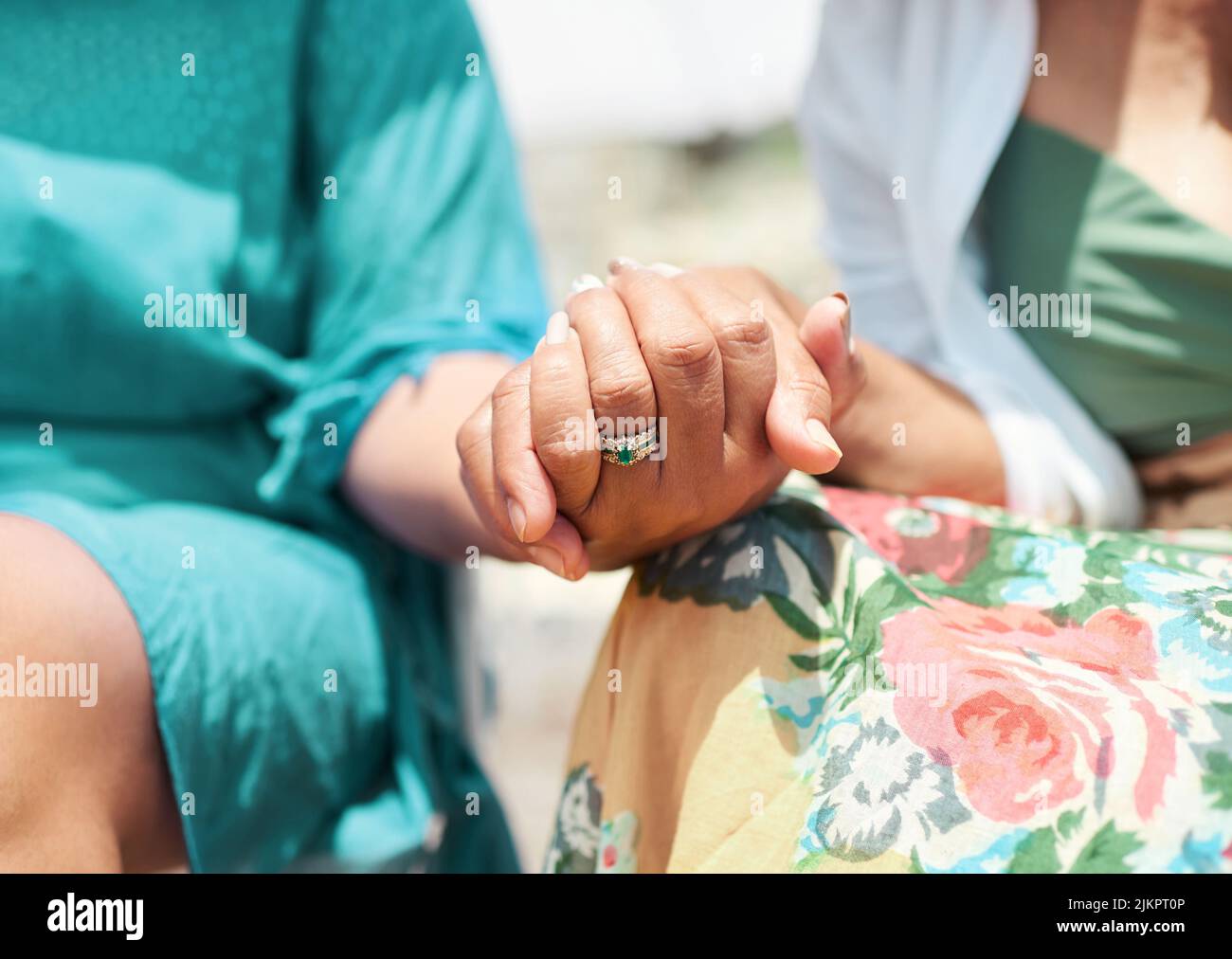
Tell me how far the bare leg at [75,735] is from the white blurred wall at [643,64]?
3510 mm

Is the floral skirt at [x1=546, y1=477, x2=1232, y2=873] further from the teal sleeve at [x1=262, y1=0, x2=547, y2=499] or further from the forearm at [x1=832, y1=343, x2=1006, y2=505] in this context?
the teal sleeve at [x1=262, y1=0, x2=547, y2=499]

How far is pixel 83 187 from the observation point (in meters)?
0.78

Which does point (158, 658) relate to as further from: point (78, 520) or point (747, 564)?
point (747, 564)

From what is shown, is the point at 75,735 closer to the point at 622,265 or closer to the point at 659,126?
the point at 622,265

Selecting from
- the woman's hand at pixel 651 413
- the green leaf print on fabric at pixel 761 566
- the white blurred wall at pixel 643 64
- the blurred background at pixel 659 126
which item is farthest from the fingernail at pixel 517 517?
the white blurred wall at pixel 643 64

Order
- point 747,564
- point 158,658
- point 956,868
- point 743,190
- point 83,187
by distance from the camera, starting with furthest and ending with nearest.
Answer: point 743,190 < point 83,187 < point 158,658 < point 747,564 < point 956,868

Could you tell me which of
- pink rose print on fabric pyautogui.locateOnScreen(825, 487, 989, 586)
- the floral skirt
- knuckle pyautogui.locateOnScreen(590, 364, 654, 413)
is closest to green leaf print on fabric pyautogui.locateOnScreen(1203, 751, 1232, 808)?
Result: the floral skirt

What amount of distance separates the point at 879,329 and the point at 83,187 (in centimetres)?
64

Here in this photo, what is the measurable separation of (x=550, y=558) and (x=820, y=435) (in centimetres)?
15

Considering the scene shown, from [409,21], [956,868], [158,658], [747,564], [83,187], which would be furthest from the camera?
[409,21]

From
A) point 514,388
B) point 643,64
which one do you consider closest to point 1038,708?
point 514,388

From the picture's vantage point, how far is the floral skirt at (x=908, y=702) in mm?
445

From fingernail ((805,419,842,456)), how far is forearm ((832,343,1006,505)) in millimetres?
176

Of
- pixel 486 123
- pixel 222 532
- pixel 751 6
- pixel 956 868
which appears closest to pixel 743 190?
pixel 751 6
